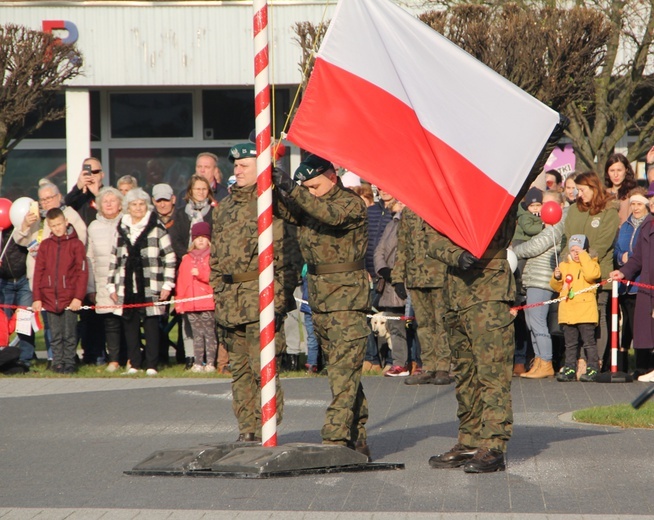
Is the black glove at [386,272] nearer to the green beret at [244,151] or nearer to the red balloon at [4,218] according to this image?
the red balloon at [4,218]

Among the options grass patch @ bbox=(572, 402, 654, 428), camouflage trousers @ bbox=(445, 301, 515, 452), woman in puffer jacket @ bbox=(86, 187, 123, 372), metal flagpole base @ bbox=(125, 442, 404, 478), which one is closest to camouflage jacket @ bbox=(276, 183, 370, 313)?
camouflage trousers @ bbox=(445, 301, 515, 452)

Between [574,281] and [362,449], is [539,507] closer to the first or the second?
[362,449]

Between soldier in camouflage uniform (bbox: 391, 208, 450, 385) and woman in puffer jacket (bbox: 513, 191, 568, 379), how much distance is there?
1.14 meters

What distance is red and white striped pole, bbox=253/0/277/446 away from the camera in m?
7.98

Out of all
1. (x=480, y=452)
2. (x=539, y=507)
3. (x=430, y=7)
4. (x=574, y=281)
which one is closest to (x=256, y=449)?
(x=480, y=452)

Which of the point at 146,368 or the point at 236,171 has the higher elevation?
the point at 236,171

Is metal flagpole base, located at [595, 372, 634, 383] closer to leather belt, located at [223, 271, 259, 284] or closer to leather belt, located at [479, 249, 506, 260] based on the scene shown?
leather belt, located at [479, 249, 506, 260]

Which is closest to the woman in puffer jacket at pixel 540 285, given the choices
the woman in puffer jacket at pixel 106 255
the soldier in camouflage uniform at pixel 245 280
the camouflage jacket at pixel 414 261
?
the camouflage jacket at pixel 414 261

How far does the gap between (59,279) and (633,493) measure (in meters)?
8.83

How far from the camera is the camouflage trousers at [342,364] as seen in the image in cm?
832

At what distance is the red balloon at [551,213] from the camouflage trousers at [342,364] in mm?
5458

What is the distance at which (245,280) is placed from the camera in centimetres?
876

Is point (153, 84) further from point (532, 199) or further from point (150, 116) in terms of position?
point (532, 199)

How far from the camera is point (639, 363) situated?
1393cm
